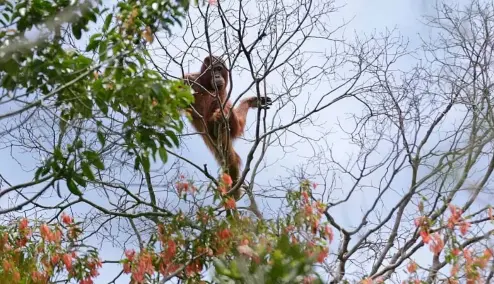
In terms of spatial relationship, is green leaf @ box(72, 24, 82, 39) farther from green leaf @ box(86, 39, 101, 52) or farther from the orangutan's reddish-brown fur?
the orangutan's reddish-brown fur

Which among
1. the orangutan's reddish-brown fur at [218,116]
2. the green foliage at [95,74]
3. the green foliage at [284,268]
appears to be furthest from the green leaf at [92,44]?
the orangutan's reddish-brown fur at [218,116]

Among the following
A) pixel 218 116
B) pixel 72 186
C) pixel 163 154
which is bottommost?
pixel 72 186

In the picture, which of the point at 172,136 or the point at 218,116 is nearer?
the point at 172,136

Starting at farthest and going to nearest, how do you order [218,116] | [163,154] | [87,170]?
[218,116] → [87,170] → [163,154]

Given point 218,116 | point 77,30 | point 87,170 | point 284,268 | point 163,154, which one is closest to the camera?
point 284,268

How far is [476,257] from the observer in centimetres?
438

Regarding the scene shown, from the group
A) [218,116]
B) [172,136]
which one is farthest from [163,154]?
[218,116]

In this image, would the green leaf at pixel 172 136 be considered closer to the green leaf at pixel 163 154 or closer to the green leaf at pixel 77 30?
the green leaf at pixel 163 154

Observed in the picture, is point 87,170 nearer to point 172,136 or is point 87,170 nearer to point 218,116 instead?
point 172,136

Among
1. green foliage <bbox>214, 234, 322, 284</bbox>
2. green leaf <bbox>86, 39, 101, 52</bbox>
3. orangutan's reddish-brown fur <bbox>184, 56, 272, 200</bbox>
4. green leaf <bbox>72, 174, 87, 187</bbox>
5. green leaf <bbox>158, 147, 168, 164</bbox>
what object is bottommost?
green foliage <bbox>214, 234, 322, 284</bbox>

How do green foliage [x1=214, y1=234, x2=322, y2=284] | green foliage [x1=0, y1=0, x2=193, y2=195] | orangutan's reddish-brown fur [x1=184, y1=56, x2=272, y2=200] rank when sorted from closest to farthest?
1. green foliage [x1=214, y1=234, x2=322, y2=284]
2. green foliage [x1=0, y1=0, x2=193, y2=195]
3. orangutan's reddish-brown fur [x1=184, y1=56, x2=272, y2=200]

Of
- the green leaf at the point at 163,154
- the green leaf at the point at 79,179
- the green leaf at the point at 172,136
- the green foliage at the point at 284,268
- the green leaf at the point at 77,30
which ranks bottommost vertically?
the green foliage at the point at 284,268

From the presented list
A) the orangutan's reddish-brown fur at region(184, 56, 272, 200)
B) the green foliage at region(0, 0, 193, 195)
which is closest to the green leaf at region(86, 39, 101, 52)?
the green foliage at region(0, 0, 193, 195)

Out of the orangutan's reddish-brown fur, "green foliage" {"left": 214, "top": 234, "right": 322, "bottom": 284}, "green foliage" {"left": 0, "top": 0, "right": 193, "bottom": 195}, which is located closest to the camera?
"green foliage" {"left": 214, "top": 234, "right": 322, "bottom": 284}
